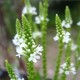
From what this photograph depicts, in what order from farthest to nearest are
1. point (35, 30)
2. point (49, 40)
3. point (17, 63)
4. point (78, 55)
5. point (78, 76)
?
1. point (49, 40)
2. point (17, 63)
3. point (35, 30)
4. point (78, 76)
5. point (78, 55)

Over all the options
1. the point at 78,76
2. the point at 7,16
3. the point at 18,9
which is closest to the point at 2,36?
the point at 7,16

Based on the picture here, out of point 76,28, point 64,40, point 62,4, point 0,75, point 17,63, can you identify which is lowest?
point 64,40

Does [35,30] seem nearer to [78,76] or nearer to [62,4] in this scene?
[78,76]

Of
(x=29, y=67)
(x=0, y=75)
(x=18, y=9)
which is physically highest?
(x=18, y=9)

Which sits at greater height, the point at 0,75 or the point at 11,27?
the point at 11,27

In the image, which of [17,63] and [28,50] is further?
[17,63]

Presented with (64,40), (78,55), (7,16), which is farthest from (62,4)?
(64,40)

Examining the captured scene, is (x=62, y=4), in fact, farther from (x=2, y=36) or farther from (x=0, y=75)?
(x=0, y=75)

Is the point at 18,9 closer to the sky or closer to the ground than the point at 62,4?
closer to the ground

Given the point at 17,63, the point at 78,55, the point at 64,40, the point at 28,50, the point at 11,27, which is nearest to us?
the point at 28,50
